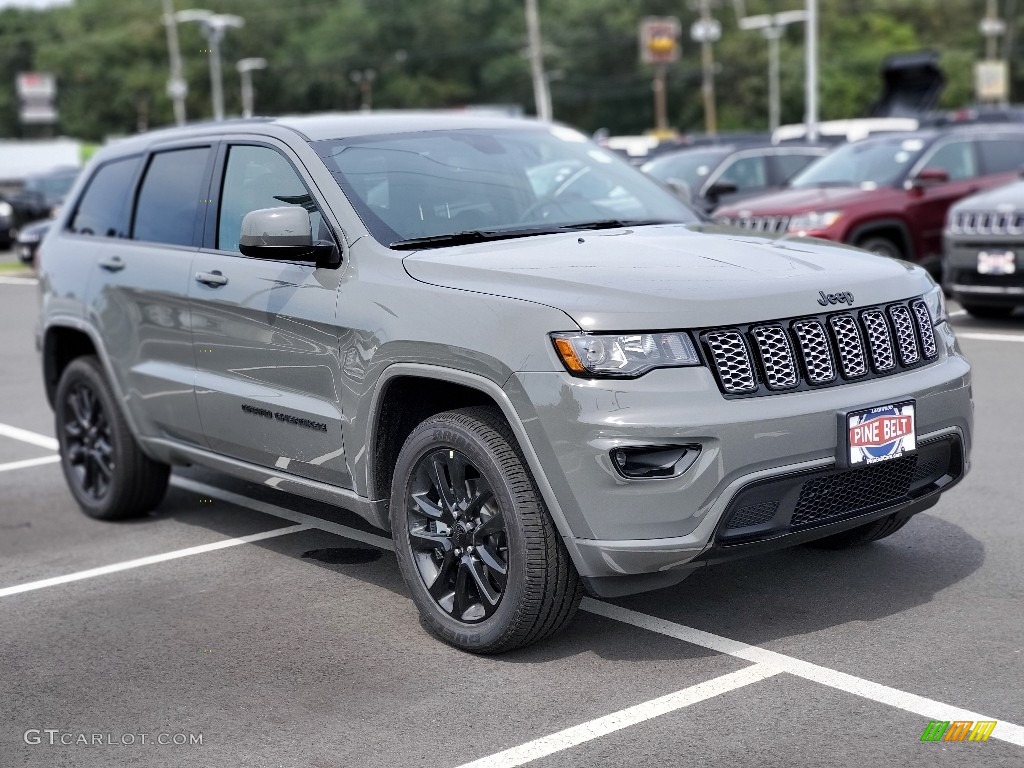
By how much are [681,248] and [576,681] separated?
1.54 metres

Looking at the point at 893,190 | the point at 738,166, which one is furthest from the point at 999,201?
the point at 738,166

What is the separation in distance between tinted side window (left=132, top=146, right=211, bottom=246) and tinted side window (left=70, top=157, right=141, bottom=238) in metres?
0.17

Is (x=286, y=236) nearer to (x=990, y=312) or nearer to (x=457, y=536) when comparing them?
(x=457, y=536)

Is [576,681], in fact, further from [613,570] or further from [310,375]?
[310,375]

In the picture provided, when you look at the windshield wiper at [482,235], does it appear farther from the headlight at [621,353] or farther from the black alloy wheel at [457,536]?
the headlight at [621,353]

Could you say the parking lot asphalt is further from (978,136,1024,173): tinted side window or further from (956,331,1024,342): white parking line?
(978,136,1024,173): tinted side window

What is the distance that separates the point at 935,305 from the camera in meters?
5.18

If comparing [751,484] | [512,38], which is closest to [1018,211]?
[751,484]

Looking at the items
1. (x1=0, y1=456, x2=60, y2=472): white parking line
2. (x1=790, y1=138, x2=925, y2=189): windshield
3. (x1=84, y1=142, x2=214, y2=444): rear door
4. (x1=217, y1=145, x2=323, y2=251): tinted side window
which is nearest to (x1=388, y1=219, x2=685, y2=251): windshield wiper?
(x1=217, y1=145, x2=323, y2=251): tinted side window

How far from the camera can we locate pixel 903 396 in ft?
15.5

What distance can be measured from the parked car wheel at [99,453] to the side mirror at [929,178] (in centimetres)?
953

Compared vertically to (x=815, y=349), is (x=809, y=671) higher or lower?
lower

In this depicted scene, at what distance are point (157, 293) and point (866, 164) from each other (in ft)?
33.4

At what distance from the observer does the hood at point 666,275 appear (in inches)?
173
